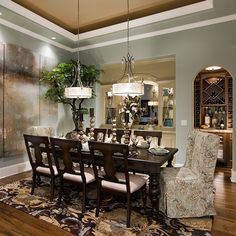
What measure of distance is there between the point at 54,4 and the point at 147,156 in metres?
3.45

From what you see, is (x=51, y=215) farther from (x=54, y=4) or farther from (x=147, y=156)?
(x=54, y=4)

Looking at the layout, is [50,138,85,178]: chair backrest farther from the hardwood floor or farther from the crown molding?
the crown molding

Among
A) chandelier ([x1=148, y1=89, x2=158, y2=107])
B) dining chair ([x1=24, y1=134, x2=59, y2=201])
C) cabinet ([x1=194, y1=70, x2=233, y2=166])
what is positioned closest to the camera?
dining chair ([x1=24, y1=134, x2=59, y2=201])

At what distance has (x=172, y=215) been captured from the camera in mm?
2496

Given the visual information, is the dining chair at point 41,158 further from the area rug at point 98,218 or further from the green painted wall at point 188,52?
the green painted wall at point 188,52

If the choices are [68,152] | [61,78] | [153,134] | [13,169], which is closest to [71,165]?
[68,152]

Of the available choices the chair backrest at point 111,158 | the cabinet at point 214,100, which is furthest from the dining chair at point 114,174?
the cabinet at point 214,100

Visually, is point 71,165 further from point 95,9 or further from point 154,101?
point 154,101

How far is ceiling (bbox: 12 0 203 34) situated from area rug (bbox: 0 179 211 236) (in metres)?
3.53

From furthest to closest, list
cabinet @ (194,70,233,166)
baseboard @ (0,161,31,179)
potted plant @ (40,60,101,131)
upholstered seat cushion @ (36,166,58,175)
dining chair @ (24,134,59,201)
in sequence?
cabinet @ (194,70,233,166) < potted plant @ (40,60,101,131) < baseboard @ (0,161,31,179) < upholstered seat cushion @ (36,166,58,175) < dining chair @ (24,134,59,201)

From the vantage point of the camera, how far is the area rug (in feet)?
7.33

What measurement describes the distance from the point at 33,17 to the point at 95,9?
1298 mm

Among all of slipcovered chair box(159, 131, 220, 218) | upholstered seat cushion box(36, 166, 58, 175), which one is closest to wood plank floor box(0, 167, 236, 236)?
slipcovered chair box(159, 131, 220, 218)

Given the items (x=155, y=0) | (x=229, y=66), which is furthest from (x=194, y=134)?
(x=155, y=0)
